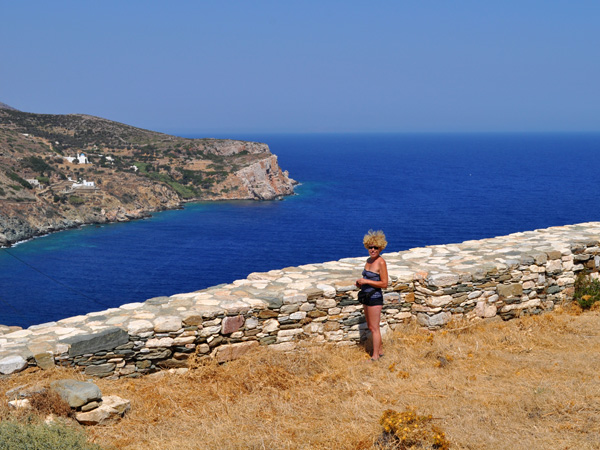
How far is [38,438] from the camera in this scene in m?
4.61

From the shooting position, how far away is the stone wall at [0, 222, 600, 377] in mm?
6879

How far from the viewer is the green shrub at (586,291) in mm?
10023

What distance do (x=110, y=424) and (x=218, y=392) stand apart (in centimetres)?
138

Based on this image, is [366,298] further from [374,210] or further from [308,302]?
[374,210]

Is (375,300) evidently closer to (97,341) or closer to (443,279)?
(443,279)

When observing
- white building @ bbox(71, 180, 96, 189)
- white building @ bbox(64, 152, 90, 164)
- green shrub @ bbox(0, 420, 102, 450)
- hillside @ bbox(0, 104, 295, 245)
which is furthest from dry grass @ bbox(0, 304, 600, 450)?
white building @ bbox(64, 152, 90, 164)

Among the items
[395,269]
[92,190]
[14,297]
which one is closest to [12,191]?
[92,190]

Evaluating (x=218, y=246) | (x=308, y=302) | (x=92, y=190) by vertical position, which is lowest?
(x=218, y=246)

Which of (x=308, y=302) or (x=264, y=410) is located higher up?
(x=308, y=302)

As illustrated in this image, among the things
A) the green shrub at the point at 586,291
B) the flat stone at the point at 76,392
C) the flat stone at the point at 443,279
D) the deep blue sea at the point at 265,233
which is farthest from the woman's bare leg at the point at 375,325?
the deep blue sea at the point at 265,233

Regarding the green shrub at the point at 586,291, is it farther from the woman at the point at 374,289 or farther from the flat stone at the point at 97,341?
the flat stone at the point at 97,341

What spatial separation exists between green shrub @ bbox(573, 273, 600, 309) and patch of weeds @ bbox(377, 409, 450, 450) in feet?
20.4

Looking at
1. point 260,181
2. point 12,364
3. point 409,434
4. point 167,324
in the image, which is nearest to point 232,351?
point 167,324

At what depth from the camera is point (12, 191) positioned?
8538 centimetres
